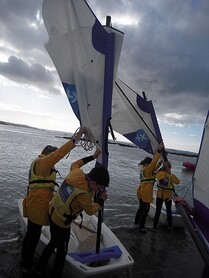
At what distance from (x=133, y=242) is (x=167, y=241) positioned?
1260 millimetres

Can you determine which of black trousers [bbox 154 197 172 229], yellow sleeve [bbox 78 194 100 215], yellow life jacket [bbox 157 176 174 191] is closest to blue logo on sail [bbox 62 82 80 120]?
yellow sleeve [bbox 78 194 100 215]

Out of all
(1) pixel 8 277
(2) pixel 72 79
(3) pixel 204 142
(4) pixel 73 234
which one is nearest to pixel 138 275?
(4) pixel 73 234

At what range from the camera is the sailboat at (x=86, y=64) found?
462 centimetres

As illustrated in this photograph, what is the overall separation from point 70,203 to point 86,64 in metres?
2.31

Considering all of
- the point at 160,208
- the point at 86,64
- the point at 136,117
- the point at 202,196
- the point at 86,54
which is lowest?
the point at 160,208

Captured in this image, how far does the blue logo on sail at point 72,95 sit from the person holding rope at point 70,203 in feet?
3.79

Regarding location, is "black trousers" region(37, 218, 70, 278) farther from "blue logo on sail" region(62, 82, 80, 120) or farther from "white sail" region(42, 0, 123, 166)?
"blue logo on sail" region(62, 82, 80, 120)

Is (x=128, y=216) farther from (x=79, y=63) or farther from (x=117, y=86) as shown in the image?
(x=79, y=63)

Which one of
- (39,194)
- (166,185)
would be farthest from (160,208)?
(39,194)

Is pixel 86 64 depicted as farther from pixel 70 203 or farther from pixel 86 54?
pixel 70 203

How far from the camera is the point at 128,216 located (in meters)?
10.6

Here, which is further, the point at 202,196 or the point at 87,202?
the point at 87,202

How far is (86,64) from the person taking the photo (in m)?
4.70

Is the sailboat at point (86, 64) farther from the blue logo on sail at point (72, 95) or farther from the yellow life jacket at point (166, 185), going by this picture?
the yellow life jacket at point (166, 185)
